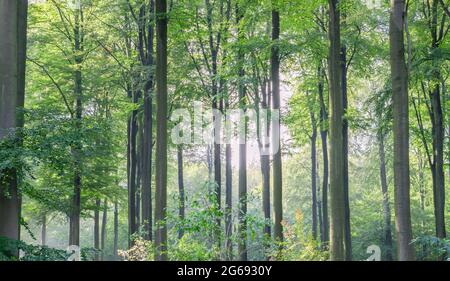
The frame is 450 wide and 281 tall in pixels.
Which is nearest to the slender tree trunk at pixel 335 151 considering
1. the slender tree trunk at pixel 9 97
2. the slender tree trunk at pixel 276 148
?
the slender tree trunk at pixel 276 148

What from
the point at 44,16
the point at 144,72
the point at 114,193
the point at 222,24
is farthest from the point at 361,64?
the point at 44,16

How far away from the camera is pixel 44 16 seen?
76.1 feet

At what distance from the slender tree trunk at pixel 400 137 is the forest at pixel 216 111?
0.08ft

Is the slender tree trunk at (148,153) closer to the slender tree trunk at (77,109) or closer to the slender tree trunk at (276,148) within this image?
the slender tree trunk at (77,109)

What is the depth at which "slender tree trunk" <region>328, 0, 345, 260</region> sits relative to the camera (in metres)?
12.6

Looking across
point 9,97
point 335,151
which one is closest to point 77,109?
point 9,97

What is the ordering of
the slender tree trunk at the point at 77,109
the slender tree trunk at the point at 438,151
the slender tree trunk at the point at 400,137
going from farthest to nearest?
1. the slender tree trunk at the point at 77,109
2. the slender tree trunk at the point at 438,151
3. the slender tree trunk at the point at 400,137

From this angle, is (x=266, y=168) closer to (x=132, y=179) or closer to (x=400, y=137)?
(x=132, y=179)

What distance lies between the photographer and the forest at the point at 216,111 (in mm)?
10758

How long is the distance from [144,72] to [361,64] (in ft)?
28.9

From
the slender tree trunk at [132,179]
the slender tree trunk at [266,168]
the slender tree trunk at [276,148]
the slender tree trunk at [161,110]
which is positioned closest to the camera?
the slender tree trunk at [161,110]

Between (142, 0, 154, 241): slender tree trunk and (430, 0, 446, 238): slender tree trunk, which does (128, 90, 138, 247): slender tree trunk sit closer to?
(142, 0, 154, 241): slender tree trunk

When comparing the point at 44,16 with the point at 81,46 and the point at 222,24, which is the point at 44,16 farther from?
the point at 222,24

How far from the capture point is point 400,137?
1091 cm
